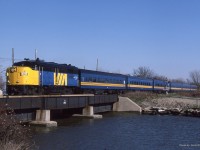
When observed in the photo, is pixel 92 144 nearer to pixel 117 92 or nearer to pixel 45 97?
pixel 45 97

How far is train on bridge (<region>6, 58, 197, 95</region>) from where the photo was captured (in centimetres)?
3888

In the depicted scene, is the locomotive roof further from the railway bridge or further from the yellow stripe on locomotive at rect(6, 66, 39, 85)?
the railway bridge

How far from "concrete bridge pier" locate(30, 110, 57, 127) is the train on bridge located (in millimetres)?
2918

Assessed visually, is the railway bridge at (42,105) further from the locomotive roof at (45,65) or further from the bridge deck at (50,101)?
the locomotive roof at (45,65)

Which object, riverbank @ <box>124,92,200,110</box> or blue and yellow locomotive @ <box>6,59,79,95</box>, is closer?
blue and yellow locomotive @ <box>6,59,79,95</box>

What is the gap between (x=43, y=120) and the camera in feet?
123

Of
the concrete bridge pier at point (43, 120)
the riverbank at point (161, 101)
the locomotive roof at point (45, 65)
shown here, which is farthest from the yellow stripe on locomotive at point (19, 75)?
the riverbank at point (161, 101)

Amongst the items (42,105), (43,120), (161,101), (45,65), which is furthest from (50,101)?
(161,101)

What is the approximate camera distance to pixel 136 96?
225ft

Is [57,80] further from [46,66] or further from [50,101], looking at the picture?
[50,101]

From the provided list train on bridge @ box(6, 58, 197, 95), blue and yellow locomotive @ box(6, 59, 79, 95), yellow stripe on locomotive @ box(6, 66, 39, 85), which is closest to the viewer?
yellow stripe on locomotive @ box(6, 66, 39, 85)

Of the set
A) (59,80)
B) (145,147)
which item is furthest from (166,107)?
(145,147)

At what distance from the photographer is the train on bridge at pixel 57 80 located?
38875 millimetres

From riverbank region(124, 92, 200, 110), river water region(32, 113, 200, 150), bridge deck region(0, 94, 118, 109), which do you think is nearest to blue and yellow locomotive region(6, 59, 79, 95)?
bridge deck region(0, 94, 118, 109)
